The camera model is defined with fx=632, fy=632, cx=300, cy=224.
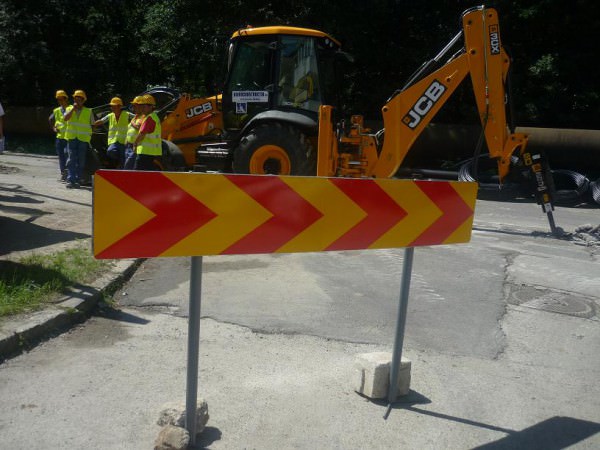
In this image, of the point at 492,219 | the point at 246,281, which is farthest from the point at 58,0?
the point at 246,281

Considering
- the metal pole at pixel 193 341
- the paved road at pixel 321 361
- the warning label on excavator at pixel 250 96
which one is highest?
the warning label on excavator at pixel 250 96

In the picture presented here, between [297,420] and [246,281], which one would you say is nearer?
[297,420]

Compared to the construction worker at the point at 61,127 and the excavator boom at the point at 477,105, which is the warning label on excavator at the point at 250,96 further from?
the construction worker at the point at 61,127

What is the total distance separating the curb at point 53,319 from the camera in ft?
15.0

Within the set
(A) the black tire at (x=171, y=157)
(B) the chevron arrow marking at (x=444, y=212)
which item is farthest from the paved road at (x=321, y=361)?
(A) the black tire at (x=171, y=157)

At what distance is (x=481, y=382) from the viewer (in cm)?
455

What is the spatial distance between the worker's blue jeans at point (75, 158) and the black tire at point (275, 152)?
124 inches

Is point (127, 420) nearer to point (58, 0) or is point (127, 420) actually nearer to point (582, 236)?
point (582, 236)

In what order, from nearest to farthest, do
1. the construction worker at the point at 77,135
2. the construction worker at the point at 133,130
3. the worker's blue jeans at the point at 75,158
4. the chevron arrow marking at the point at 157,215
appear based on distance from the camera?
the chevron arrow marking at the point at 157,215 → the construction worker at the point at 133,130 → the construction worker at the point at 77,135 → the worker's blue jeans at the point at 75,158

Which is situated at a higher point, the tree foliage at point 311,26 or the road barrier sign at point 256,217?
the tree foliage at point 311,26

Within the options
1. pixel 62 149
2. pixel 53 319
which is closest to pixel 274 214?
pixel 53 319

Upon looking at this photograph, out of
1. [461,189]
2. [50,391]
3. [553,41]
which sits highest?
[553,41]

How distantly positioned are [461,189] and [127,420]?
255cm

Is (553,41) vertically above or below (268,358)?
above
